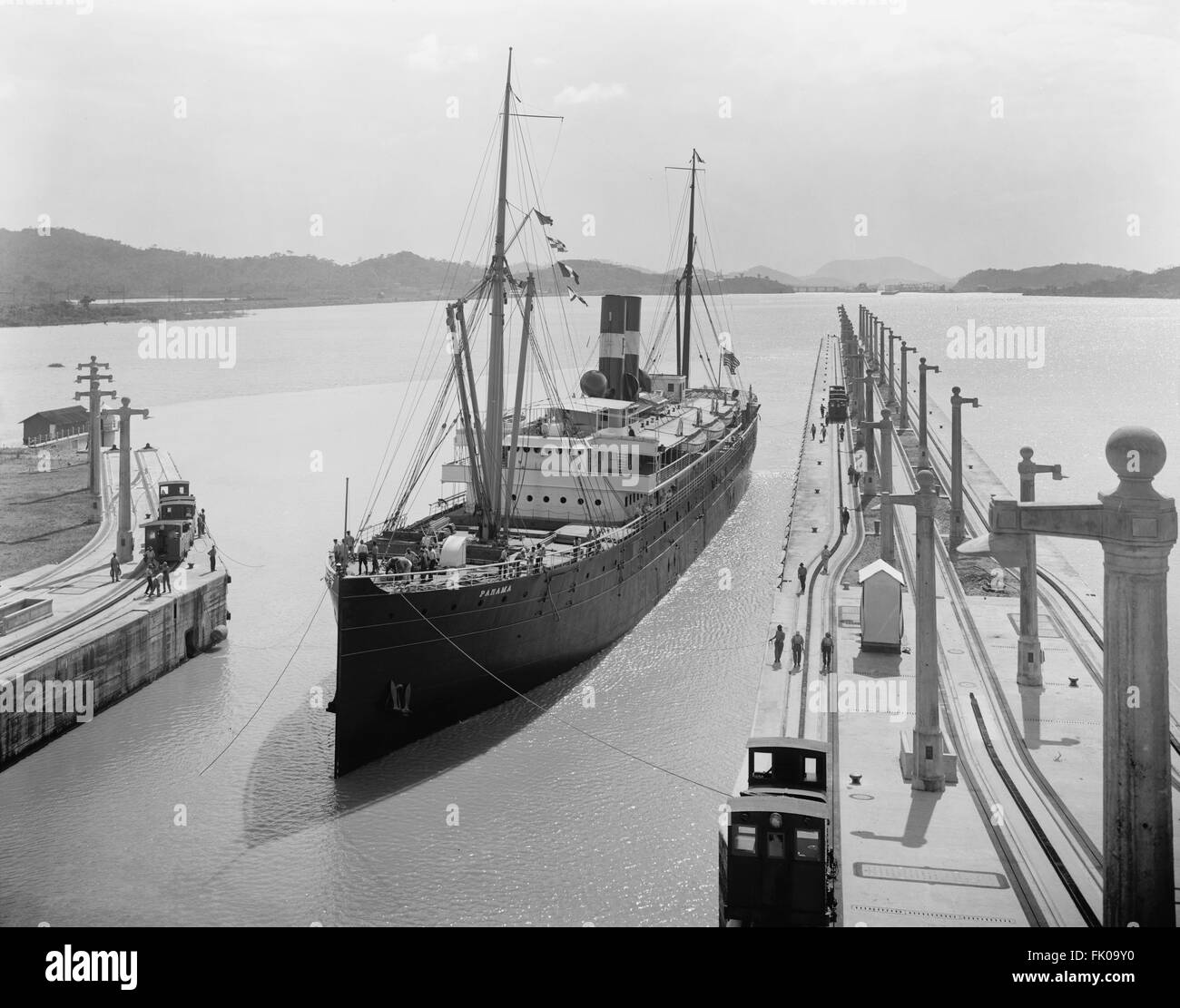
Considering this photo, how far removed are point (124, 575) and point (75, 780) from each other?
9582 mm

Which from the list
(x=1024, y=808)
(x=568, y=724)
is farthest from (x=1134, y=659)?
(x=568, y=724)

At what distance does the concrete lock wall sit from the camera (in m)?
21.3

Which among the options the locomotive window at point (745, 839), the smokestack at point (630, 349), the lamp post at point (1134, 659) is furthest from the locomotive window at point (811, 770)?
the smokestack at point (630, 349)

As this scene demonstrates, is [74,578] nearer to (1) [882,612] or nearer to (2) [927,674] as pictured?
(1) [882,612]

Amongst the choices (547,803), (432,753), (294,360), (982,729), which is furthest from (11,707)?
(294,360)

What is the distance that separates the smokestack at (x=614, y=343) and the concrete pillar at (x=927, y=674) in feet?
105

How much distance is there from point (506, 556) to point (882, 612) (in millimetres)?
8301

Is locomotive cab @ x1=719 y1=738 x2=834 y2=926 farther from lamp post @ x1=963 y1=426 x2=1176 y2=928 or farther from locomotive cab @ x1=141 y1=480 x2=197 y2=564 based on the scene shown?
locomotive cab @ x1=141 y1=480 x2=197 y2=564

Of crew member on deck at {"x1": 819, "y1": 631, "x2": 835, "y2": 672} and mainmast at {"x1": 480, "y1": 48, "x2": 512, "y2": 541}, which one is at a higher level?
mainmast at {"x1": 480, "y1": 48, "x2": 512, "y2": 541}

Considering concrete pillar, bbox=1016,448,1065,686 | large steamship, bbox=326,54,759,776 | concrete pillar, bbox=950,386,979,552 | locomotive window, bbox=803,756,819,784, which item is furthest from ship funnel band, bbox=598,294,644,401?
locomotive window, bbox=803,756,819,784

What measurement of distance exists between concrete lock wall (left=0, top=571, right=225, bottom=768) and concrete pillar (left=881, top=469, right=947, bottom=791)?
15861 mm

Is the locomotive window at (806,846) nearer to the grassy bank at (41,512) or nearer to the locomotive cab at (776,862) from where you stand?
the locomotive cab at (776,862)

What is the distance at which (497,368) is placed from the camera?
93.9 feet

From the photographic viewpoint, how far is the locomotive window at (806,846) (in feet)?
42.8
